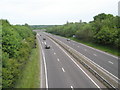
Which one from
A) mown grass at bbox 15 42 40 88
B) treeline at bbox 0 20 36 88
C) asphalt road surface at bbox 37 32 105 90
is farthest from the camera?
mown grass at bbox 15 42 40 88

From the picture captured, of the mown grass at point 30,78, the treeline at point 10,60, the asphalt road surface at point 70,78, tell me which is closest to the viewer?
the treeline at point 10,60

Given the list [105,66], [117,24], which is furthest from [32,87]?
[117,24]

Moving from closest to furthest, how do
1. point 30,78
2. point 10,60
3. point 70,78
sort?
point 10,60 → point 70,78 → point 30,78

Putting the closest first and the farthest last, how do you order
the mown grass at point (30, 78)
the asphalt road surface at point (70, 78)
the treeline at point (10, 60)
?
the treeline at point (10, 60)
the asphalt road surface at point (70, 78)
the mown grass at point (30, 78)

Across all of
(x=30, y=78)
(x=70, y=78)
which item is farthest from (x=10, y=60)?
(x=70, y=78)

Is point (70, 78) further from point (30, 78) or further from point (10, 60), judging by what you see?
point (10, 60)

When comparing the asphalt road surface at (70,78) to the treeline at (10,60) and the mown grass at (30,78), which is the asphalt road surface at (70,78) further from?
the treeline at (10,60)

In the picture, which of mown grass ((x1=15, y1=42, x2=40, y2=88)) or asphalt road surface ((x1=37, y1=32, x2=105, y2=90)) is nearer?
asphalt road surface ((x1=37, y1=32, x2=105, y2=90))

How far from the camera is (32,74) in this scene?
30516 mm

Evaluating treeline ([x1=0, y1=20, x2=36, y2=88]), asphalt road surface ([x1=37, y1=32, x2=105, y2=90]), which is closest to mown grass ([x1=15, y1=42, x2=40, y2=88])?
treeline ([x1=0, y1=20, x2=36, y2=88])

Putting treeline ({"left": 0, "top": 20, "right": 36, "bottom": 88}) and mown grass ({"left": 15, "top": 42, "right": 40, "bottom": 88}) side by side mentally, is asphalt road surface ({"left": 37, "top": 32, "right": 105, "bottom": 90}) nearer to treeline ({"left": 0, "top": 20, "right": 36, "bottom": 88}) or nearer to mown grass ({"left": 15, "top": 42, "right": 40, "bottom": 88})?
mown grass ({"left": 15, "top": 42, "right": 40, "bottom": 88})

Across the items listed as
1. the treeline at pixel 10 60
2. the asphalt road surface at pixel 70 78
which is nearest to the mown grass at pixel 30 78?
the treeline at pixel 10 60

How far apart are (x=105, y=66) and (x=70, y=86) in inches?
493

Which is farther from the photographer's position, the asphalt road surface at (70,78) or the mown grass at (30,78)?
the mown grass at (30,78)
